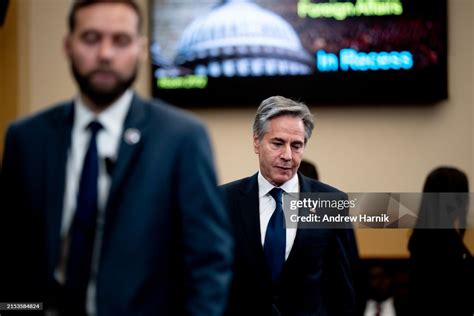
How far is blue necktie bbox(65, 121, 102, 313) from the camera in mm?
1956

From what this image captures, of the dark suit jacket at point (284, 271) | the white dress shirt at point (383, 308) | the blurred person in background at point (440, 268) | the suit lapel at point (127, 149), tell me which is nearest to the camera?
the suit lapel at point (127, 149)

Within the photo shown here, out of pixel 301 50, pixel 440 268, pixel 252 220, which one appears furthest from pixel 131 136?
pixel 301 50

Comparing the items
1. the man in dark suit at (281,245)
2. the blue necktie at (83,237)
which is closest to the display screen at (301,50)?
the man in dark suit at (281,245)

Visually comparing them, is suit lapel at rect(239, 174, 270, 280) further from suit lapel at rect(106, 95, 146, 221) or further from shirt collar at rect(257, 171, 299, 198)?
suit lapel at rect(106, 95, 146, 221)

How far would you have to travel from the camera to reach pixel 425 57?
583cm

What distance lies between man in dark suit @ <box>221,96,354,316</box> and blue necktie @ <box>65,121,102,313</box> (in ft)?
4.56

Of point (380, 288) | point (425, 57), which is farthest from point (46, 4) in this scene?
point (380, 288)

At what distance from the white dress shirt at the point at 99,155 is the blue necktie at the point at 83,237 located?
1cm

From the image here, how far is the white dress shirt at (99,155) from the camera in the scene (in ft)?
6.45

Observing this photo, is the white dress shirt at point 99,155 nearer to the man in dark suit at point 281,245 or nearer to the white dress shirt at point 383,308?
the man in dark suit at point 281,245

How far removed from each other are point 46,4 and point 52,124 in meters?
4.17

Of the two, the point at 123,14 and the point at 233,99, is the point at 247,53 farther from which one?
the point at 123,14

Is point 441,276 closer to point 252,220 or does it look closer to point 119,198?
point 252,220

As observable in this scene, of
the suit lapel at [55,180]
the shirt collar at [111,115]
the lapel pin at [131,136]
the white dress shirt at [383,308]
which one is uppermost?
the shirt collar at [111,115]
